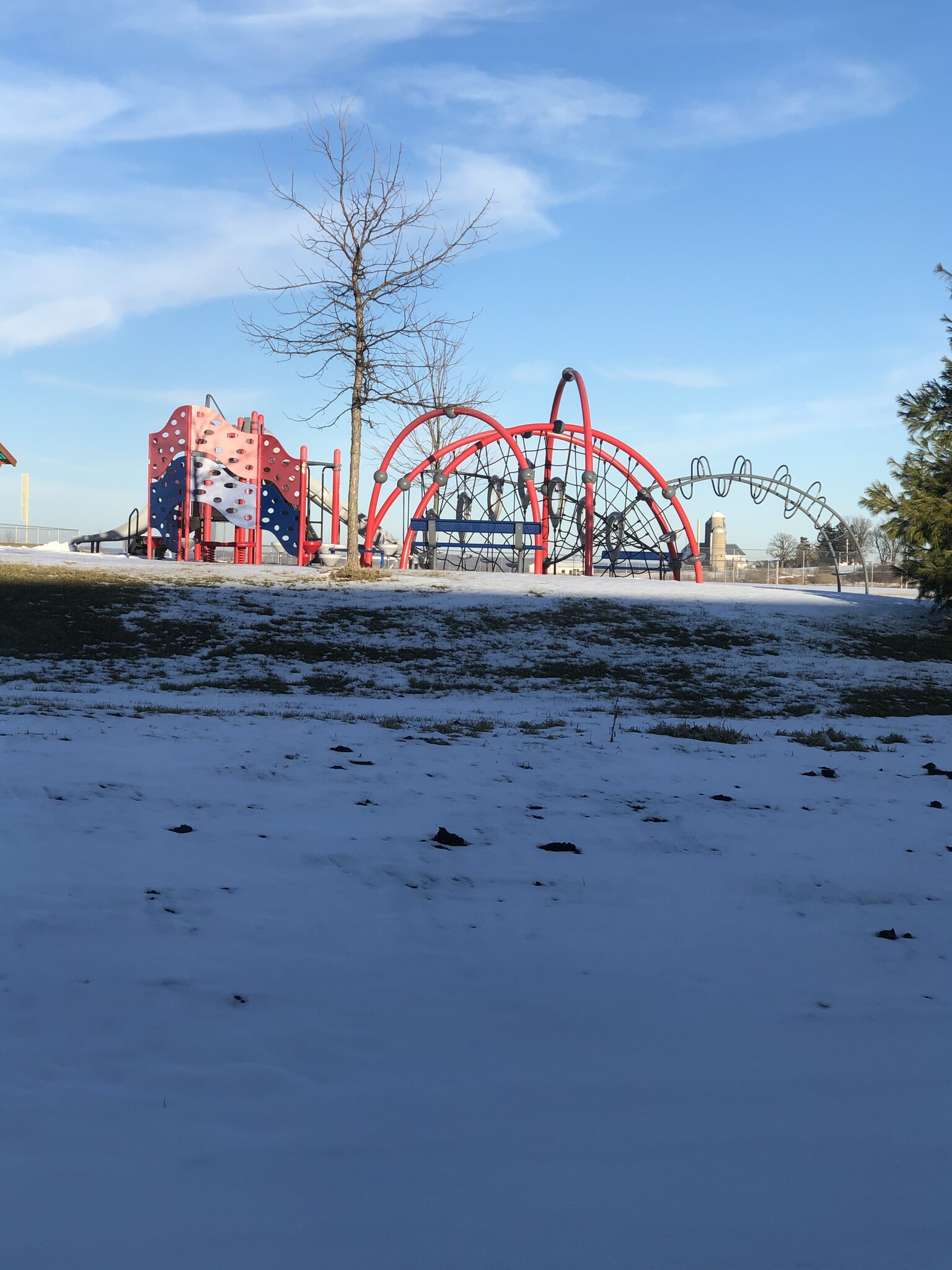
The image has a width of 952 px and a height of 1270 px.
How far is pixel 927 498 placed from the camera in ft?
65.6

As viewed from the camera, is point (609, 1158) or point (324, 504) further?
point (324, 504)

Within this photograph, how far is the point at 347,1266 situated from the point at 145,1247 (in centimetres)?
41

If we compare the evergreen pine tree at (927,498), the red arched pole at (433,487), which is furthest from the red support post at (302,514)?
the evergreen pine tree at (927,498)

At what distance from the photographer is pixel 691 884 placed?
4.27 m

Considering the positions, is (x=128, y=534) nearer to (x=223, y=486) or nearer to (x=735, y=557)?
(x=223, y=486)

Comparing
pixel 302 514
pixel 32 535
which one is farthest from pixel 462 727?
pixel 32 535

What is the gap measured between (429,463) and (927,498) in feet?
47.5

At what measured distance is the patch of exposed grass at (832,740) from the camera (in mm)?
7398

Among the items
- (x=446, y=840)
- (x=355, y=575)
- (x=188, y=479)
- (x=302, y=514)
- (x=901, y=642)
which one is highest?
(x=188, y=479)

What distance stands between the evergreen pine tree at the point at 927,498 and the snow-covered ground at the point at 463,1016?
15458 mm

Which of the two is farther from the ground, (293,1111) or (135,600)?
(135,600)

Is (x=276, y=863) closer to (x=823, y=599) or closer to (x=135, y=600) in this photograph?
(x=135, y=600)

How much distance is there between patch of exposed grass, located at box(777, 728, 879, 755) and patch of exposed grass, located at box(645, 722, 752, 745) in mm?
389

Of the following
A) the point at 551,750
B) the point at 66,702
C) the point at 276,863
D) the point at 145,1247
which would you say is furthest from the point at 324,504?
the point at 145,1247
